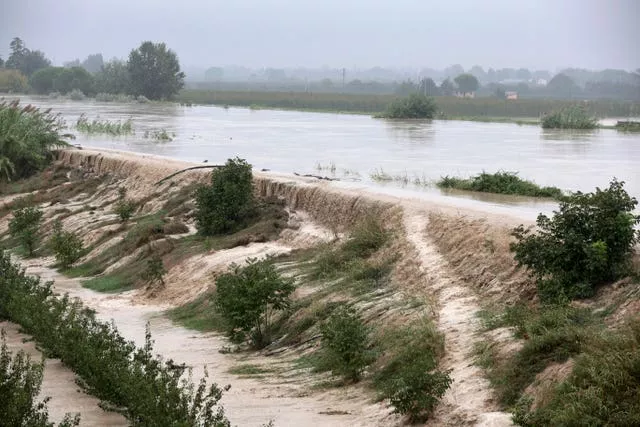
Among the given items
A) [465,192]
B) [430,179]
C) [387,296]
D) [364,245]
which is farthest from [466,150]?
[387,296]

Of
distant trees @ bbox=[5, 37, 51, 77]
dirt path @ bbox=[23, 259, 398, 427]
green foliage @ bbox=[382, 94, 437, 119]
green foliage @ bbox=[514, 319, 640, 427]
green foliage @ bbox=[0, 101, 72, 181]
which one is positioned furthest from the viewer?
distant trees @ bbox=[5, 37, 51, 77]

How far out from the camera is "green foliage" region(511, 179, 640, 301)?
13250mm

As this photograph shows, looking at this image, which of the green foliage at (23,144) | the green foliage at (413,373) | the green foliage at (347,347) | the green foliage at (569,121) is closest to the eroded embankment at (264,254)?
the green foliage at (413,373)

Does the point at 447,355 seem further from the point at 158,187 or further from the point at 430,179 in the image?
Result: the point at 158,187

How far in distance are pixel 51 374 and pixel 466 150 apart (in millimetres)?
28265

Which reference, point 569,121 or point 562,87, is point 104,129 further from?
point 562,87

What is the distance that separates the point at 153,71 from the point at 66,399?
320 ft

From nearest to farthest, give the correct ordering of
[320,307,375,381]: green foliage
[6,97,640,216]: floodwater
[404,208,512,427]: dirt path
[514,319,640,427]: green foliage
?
[514,319,640,427]: green foliage, [404,208,512,427]: dirt path, [320,307,375,381]: green foliage, [6,97,640,216]: floodwater

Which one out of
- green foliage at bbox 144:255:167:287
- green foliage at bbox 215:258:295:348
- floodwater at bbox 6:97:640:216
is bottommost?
green foliage at bbox 144:255:167:287

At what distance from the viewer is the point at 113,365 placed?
13.5 meters

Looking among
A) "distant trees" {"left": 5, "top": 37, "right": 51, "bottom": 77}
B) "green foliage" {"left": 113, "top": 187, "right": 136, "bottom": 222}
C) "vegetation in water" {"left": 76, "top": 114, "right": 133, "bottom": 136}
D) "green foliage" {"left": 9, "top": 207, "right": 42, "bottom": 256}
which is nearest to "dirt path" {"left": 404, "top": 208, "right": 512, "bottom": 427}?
"green foliage" {"left": 113, "top": 187, "right": 136, "bottom": 222}

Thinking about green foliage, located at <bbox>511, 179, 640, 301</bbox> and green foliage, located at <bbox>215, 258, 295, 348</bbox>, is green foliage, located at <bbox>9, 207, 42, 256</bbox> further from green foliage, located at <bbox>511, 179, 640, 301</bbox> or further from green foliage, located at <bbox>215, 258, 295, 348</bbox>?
green foliage, located at <bbox>511, 179, 640, 301</bbox>

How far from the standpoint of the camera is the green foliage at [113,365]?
11.1m

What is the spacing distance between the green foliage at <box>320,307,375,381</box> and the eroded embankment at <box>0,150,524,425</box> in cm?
34
